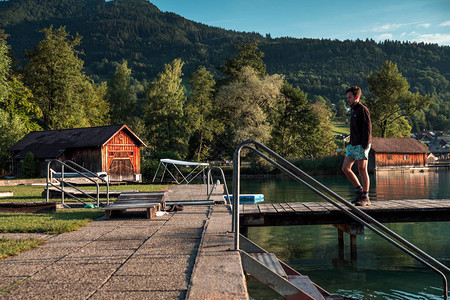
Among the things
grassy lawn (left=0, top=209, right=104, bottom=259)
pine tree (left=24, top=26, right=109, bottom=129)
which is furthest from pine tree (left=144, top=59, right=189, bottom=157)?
grassy lawn (left=0, top=209, right=104, bottom=259)

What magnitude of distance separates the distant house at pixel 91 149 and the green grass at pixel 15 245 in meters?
33.2

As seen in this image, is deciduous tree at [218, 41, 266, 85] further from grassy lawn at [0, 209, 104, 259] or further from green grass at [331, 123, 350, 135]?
green grass at [331, 123, 350, 135]

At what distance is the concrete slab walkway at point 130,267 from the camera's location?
11.3 feet

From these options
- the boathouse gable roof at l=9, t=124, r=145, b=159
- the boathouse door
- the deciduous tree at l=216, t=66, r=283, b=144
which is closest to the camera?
the boathouse gable roof at l=9, t=124, r=145, b=159

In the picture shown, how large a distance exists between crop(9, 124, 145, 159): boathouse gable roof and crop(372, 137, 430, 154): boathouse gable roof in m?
38.7

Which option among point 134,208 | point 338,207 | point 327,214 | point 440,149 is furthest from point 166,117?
point 440,149

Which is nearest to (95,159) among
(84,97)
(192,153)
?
(84,97)

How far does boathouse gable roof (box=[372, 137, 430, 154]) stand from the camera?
206ft

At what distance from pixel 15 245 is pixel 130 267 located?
2.30 m

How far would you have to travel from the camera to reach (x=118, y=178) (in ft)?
137

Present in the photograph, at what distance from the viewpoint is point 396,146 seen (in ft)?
214

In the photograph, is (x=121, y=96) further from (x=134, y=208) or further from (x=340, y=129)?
(x=340, y=129)

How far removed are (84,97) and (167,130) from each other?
13.1 metres

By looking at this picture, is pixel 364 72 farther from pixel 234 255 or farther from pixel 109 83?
pixel 234 255
